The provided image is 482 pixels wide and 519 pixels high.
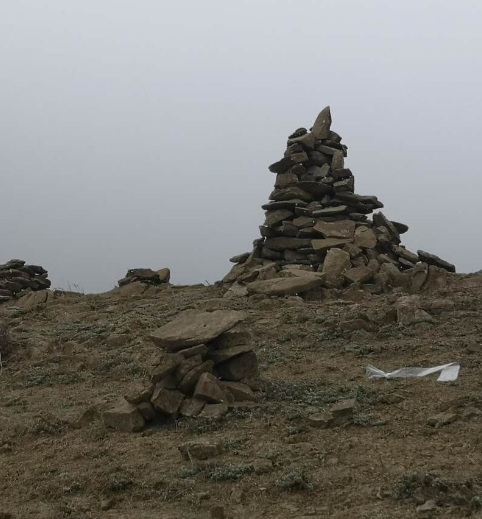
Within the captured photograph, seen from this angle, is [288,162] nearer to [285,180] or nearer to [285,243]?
[285,180]

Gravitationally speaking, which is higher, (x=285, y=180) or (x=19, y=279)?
(x=285, y=180)

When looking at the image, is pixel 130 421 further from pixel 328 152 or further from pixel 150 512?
pixel 328 152

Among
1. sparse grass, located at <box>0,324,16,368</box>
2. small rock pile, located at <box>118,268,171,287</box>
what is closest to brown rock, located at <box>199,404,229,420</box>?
sparse grass, located at <box>0,324,16,368</box>

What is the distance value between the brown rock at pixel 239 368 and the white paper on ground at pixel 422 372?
Result: 143cm

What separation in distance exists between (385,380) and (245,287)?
7142 mm

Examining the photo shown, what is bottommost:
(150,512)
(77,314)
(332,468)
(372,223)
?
(150,512)

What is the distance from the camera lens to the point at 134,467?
5129 millimetres

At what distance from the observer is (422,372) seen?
23.5ft

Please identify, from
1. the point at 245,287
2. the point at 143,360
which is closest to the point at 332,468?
the point at 143,360

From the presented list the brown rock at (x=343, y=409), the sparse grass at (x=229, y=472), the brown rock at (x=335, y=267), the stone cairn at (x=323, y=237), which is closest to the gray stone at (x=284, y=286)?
the stone cairn at (x=323, y=237)

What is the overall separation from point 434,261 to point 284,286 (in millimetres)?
4564

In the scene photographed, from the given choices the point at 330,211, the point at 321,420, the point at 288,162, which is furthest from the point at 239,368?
the point at 288,162

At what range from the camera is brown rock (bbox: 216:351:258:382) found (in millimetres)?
6969

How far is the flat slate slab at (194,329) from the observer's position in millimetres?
6805
